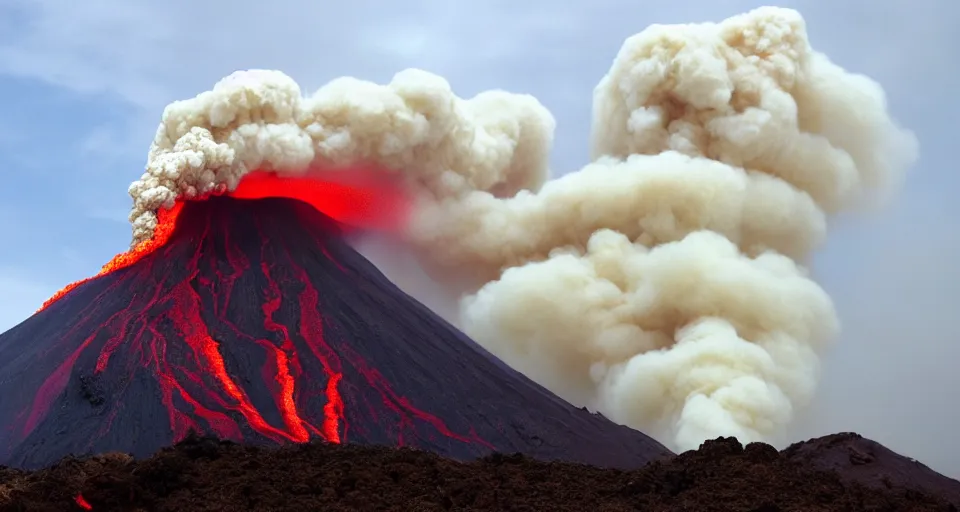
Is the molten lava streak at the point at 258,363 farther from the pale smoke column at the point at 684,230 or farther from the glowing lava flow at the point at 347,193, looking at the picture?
the pale smoke column at the point at 684,230

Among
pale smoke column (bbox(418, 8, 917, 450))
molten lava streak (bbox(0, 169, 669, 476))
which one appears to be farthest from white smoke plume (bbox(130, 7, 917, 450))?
molten lava streak (bbox(0, 169, 669, 476))

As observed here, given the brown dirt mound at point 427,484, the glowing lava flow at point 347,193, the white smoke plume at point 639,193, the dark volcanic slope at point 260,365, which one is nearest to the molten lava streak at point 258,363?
the dark volcanic slope at point 260,365

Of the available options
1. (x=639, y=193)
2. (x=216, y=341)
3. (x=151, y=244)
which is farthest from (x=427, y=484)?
(x=639, y=193)

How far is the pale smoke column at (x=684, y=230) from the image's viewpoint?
2730 centimetres

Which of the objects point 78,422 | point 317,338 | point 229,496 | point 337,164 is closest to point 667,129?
point 337,164

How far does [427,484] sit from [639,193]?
17.6 m

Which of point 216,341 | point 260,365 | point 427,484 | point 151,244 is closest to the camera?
point 427,484

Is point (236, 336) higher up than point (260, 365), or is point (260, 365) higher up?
point (236, 336)

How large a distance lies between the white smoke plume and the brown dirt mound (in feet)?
28.8

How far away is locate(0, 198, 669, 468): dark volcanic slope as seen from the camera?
64.8 ft

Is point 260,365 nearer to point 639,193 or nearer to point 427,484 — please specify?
point 427,484

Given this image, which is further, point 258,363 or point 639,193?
point 639,193

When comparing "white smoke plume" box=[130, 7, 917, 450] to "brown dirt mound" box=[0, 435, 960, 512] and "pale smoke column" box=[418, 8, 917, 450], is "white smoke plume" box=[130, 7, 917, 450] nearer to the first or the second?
"pale smoke column" box=[418, 8, 917, 450]

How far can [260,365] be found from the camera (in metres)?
21.4
